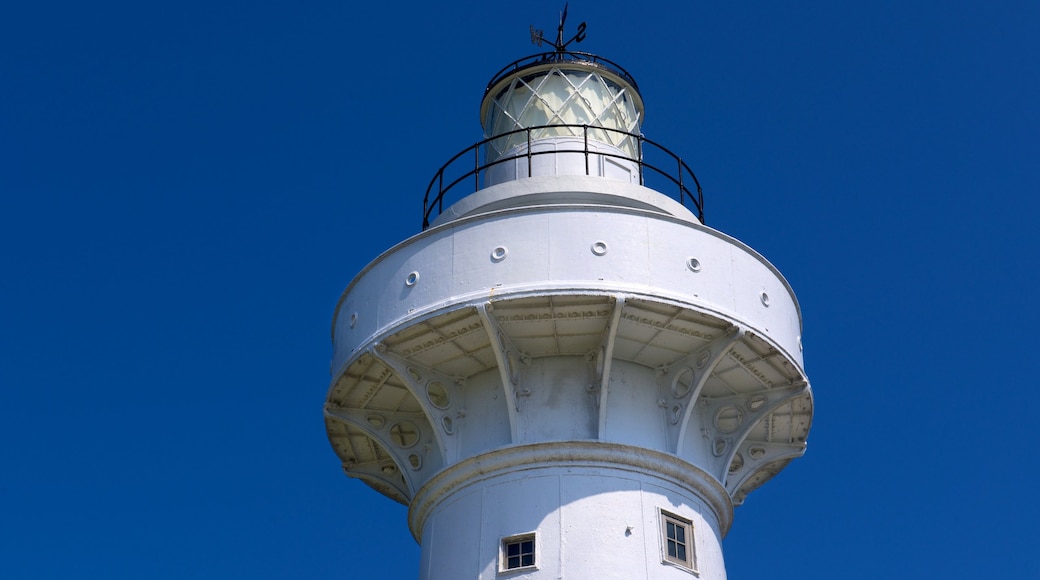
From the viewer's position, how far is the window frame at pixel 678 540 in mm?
21625

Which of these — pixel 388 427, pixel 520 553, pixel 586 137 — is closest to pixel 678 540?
pixel 520 553

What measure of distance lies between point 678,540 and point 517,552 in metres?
2.40

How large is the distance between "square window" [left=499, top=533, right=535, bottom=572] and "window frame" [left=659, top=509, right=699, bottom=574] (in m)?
1.87

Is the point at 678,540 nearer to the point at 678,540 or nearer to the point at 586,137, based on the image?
the point at 678,540

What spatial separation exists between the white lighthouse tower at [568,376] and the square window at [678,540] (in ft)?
0.07

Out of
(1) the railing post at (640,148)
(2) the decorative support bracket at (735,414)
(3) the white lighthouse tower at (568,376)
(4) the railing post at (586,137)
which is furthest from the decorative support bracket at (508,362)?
(1) the railing post at (640,148)

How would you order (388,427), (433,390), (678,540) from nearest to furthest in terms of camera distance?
(678,540) < (433,390) < (388,427)

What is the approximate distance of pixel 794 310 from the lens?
23906 millimetres

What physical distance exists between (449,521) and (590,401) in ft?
9.05

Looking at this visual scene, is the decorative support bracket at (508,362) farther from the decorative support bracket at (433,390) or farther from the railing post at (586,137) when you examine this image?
the railing post at (586,137)

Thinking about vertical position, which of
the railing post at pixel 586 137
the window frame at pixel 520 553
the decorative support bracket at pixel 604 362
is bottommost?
the window frame at pixel 520 553

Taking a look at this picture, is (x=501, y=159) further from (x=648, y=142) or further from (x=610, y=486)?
(x=610, y=486)

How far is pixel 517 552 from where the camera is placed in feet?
70.6

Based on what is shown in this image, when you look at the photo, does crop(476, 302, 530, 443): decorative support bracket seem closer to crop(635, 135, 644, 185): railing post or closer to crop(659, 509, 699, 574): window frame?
crop(659, 509, 699, 574): window frame
